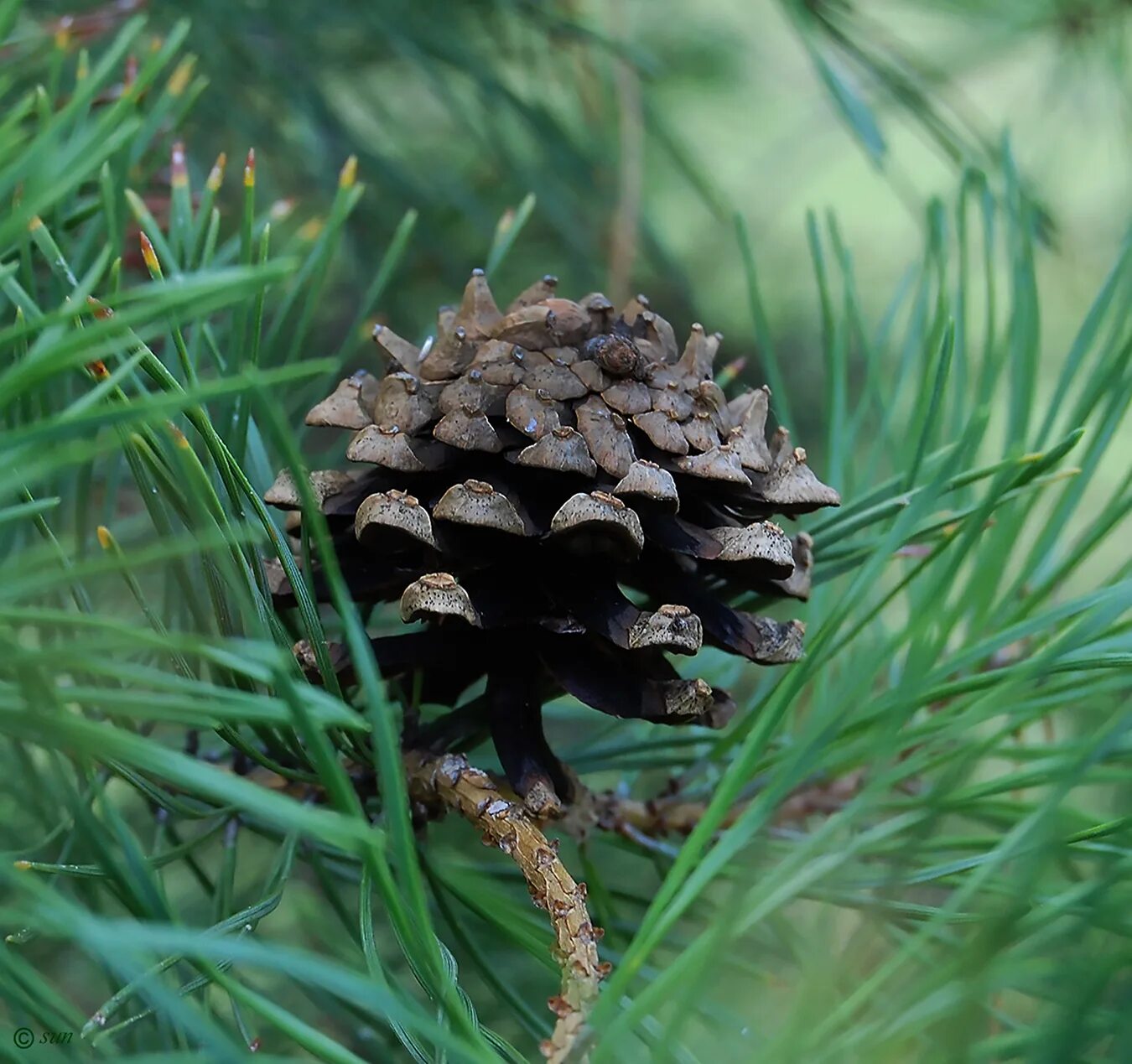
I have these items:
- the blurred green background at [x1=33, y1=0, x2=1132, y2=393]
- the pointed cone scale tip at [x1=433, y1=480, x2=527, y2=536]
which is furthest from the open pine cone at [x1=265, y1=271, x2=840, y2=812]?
the blurred green background at [x1=33, y1=0, x2=1132, y2=393]

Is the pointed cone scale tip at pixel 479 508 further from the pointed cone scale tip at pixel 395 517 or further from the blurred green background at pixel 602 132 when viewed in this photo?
the blurred green background at pixel 602 132

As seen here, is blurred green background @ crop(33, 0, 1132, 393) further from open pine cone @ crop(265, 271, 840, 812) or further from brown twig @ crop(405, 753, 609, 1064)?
brown twig @ crop(405, 753, 609, 1064)

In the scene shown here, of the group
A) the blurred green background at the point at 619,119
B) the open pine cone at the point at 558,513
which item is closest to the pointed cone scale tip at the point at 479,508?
the open pine cone at the point at 558,513

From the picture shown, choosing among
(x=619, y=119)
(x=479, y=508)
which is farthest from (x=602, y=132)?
(x=479, y=508)

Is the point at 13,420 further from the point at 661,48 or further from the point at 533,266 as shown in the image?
the point at 661,48

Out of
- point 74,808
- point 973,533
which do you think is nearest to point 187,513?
point 74,808

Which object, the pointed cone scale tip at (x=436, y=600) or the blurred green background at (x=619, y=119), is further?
the blurred green background at (x=619, y=119)

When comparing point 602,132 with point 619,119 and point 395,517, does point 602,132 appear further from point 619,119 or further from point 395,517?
point 395,517
